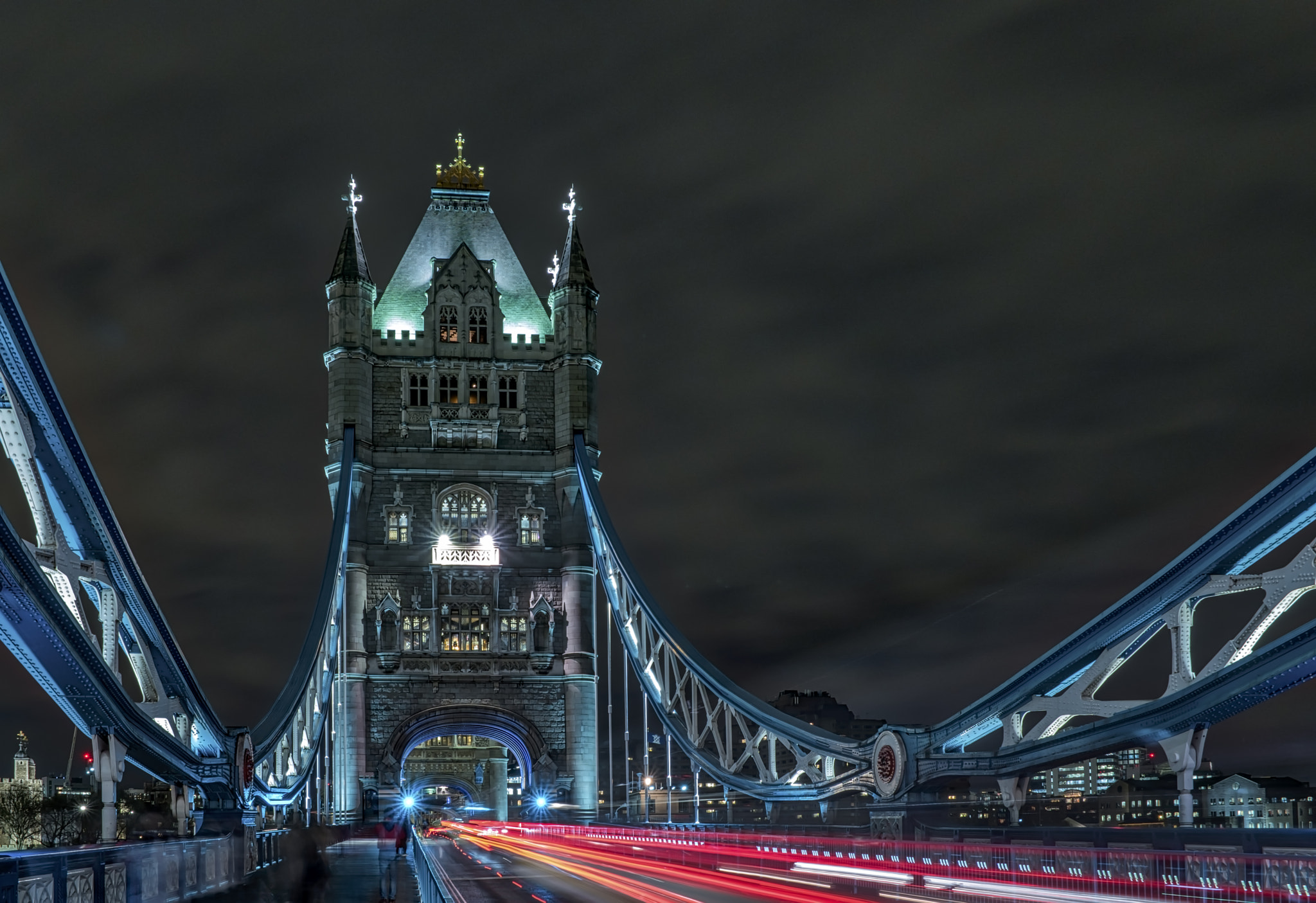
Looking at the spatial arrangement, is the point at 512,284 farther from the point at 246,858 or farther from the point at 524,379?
the point at 246,858

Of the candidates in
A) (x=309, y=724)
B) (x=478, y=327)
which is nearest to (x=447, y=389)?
(x=478, y=327)

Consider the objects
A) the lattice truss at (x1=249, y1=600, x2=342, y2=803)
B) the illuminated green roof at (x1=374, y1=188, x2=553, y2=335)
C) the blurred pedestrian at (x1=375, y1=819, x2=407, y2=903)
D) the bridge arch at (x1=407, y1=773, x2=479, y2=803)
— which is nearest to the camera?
the blurred pedestrian at (x1=375, y1=819, x2=407, y2=903)

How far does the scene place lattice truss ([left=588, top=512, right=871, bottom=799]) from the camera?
4072 cm

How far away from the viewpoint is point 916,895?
20203mm

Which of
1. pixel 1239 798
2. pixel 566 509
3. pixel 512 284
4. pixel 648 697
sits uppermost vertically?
pixel 512 284

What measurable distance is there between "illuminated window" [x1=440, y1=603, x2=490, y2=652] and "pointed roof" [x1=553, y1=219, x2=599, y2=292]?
50.6 feet

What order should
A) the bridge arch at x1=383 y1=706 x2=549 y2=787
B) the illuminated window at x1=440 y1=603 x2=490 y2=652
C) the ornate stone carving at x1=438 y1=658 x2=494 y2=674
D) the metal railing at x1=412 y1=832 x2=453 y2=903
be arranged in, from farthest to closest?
the illuminated window at x1=440 y1=603 x2=490 y2=652 → the ornate stone carving at x1=438 y1=658 x2=494 y2=674 → the bridge arch at x1=383 y1=706 x2=549 y2=787 → the metal railing at x1=412 y1=832 x2=453 y2=903

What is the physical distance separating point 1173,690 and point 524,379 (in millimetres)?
44885

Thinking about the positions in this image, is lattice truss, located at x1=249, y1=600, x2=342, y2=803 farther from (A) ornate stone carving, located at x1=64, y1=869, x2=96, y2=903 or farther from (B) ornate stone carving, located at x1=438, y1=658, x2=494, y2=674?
(A) ornate stone carving, located at x1=64, y1=869, x2=96, y2=903

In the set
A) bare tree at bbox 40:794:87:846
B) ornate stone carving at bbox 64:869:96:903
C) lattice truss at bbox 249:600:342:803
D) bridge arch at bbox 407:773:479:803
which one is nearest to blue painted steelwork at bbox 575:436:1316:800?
ornate stone carving at bbox 64:869:96:903

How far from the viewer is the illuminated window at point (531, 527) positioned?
64500 mm

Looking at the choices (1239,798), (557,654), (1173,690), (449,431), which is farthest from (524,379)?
(1173,690)

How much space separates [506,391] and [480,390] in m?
1.22

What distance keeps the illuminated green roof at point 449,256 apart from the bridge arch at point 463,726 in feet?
56.0
